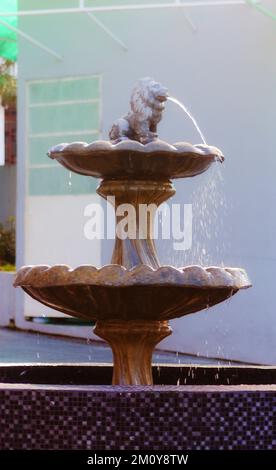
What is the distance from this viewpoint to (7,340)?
53.6 feet

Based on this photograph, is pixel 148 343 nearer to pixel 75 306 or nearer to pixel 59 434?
pixel 75 306

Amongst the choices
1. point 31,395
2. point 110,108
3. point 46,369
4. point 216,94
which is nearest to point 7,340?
point 110,108

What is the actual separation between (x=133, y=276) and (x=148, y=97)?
1334 millimetres

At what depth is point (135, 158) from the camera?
6336mm

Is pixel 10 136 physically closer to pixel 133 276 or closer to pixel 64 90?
pixel 64 90

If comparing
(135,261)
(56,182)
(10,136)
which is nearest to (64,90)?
(56,182)

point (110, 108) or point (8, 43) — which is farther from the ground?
point (8, 43)

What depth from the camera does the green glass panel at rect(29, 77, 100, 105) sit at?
Answer: 53.7 feet

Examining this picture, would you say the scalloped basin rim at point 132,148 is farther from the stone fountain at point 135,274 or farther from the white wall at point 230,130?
the white wall at point 230,130

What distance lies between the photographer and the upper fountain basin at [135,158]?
625 cm

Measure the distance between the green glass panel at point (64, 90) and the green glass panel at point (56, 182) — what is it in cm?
112

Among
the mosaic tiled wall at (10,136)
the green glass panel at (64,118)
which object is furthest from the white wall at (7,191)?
the green glass panel at (64,118)

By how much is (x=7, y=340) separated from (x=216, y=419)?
11.8 metres

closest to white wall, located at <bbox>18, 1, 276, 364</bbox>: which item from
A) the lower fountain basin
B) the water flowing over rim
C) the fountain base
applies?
the fountain base
